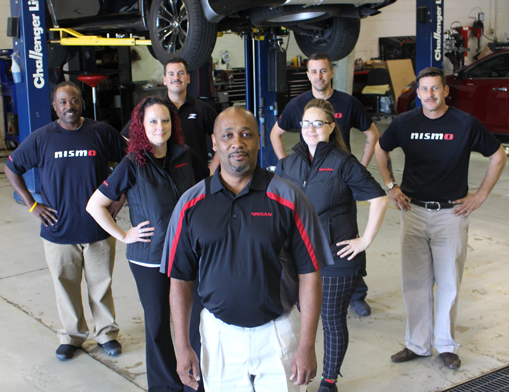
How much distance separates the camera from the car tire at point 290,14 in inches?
171

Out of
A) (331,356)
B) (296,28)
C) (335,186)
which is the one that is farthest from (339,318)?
(296,28)

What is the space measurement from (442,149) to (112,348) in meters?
2.03

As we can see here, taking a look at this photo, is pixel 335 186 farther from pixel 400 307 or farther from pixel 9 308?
pixel 9 308

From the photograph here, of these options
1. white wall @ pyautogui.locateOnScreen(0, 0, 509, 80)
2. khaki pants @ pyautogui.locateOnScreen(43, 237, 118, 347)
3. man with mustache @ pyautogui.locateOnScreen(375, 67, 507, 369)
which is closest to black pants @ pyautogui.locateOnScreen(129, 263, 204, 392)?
khaki pants @ pyautogui.locateOnScreen(43, 237, 118, 347)

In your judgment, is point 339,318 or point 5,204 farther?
point 5,204

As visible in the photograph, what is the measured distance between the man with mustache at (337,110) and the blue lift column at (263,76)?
2.89 meters

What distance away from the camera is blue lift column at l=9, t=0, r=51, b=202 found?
5652mm

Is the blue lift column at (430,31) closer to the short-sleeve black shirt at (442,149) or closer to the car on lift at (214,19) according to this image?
the car on lift at (214,19)

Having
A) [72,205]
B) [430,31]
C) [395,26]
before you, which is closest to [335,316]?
[72,205]

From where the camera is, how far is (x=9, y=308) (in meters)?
3.65

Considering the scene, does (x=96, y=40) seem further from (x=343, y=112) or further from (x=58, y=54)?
(x=343, y=112)

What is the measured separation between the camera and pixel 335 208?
8.18 ft

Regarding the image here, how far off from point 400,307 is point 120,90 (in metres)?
6.75

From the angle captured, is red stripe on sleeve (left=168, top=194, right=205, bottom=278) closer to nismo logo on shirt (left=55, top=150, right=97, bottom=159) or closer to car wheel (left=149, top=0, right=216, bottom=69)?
nismo logo on shirt (left=55, top=150, right=97, bottom=159)
